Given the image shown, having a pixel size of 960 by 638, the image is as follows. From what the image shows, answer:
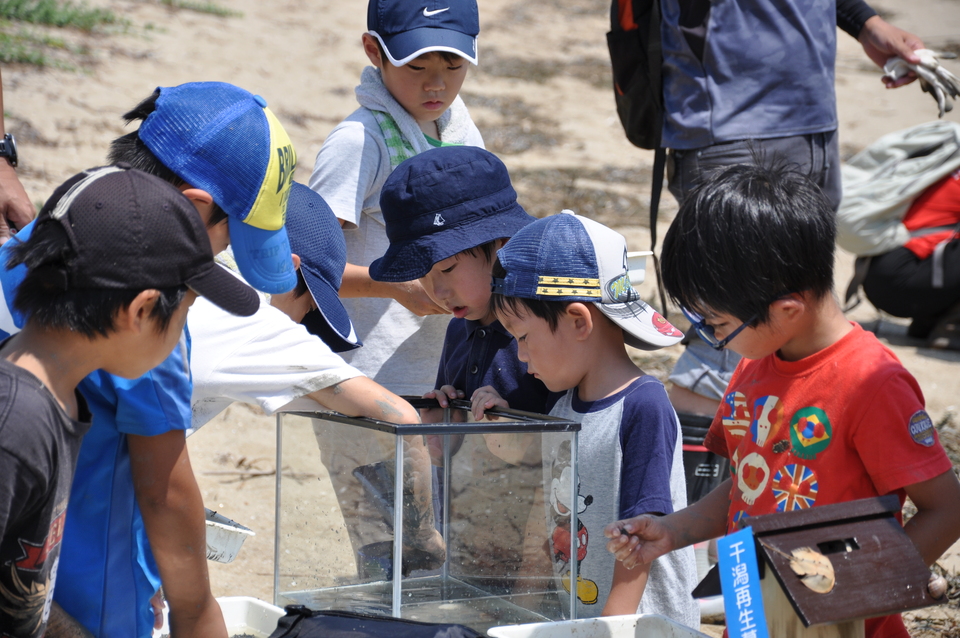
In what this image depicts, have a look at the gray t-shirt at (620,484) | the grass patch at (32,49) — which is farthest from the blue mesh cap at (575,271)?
the grass patch at (32,49)

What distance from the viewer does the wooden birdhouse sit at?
1.32m

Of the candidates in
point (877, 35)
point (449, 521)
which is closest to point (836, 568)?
point (449, 521)

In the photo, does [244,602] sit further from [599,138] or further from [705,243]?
[599,138]

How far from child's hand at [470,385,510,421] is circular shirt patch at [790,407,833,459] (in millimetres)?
618

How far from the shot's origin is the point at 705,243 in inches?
71.9

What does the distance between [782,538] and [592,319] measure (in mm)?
871

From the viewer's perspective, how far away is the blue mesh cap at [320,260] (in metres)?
2.25

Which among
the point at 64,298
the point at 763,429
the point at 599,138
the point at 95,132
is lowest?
the point at 599,138

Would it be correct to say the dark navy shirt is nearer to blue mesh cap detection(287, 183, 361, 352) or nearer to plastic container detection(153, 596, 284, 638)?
blue mesh cap detection(287, 183, 361, 352)

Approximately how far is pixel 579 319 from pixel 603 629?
66 centimetres

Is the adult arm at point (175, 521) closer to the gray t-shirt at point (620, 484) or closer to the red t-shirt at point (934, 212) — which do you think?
the gray t-shirt at point (620, 484)

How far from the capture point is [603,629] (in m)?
1.79

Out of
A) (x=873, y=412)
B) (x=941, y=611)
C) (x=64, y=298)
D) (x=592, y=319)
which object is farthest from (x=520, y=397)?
(x=941, y=611)

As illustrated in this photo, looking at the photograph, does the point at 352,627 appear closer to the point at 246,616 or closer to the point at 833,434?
the point at 246,616
